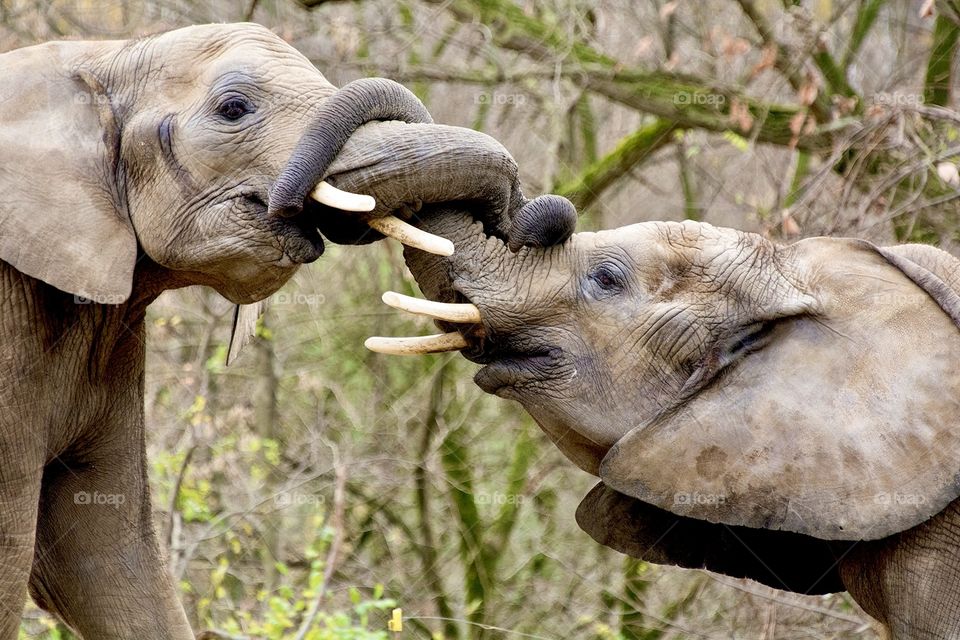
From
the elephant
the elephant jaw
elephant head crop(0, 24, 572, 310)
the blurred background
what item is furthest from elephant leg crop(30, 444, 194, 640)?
the blurred background

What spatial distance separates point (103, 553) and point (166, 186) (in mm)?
1400

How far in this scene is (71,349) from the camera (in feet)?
15.4

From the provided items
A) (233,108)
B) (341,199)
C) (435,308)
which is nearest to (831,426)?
(435,308)

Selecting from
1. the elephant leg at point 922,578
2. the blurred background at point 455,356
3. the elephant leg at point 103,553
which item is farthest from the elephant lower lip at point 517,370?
the blurred background at point 455,356

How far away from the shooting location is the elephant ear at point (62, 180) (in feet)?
14.3

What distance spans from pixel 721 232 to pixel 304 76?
1477mm

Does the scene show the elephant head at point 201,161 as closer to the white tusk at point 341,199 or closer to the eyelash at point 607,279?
the white tusk at point 341,199

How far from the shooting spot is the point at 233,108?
14.8 feet

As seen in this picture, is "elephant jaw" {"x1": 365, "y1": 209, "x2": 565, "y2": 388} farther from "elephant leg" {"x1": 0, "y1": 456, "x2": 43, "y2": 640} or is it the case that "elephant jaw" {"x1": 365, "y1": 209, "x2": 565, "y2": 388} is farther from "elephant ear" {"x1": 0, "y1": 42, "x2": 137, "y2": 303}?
"elephant leg" {"x1": 0, "y1": 456, "x2": 43, "y2": 640}

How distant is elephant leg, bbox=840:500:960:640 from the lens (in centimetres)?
439

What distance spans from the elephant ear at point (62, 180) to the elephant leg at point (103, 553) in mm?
899

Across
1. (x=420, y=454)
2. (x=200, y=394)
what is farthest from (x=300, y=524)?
(x=200, y=394)

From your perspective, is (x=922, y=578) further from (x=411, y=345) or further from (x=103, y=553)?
(x=103, y=553)

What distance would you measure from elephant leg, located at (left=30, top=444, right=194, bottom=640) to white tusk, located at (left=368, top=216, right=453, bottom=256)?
1.38 metres
